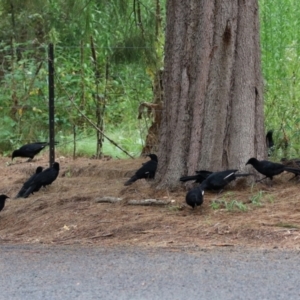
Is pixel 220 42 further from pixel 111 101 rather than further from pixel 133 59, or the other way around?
pixel 111 101

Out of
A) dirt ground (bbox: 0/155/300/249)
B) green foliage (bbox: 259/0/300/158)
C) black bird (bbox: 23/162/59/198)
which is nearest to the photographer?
dirt ground (bbox: 0/155/300/249)

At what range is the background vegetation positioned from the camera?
13.2 metres

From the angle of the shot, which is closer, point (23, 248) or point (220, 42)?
point (23, 248)

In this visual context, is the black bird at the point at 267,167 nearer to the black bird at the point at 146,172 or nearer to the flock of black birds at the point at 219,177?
the flock of black birds at the point at 219,177

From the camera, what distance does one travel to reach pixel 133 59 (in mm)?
13945

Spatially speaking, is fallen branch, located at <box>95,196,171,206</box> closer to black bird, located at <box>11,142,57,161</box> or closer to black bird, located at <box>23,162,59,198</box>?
black bird, located at <box>23,162,59,198</box>

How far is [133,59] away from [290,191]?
16.7ft

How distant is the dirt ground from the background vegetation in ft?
9.48

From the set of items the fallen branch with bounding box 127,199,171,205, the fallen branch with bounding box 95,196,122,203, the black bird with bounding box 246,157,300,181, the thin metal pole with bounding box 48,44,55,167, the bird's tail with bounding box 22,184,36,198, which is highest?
the thin metal pole with bounding box 48,44,55,167

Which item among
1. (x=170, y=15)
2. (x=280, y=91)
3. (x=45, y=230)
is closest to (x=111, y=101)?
(x=280, y=91)

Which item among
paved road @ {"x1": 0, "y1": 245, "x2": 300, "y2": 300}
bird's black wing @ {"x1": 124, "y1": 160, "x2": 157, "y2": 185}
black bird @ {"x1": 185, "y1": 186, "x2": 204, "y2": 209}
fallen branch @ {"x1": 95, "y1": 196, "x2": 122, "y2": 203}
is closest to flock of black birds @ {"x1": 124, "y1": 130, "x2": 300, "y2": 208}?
black bird @ {"x1": 185, "y1": 186, "x2": 204, "y2": 209}

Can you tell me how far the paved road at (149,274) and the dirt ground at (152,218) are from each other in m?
0.55

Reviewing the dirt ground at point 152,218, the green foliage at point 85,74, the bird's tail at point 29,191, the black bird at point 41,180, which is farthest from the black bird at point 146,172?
the green foliage at point 85,74

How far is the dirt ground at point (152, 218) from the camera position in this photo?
815 cm
